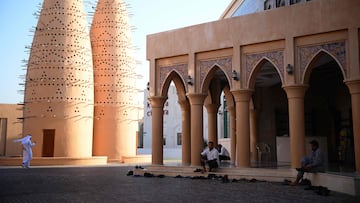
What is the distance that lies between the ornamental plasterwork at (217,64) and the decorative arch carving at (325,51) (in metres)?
2.38

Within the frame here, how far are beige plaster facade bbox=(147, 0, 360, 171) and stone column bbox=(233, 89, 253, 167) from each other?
3 centimetres

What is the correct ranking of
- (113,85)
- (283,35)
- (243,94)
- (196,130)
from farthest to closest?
(113,85) → (196,130) → (243,94) → (283,35)

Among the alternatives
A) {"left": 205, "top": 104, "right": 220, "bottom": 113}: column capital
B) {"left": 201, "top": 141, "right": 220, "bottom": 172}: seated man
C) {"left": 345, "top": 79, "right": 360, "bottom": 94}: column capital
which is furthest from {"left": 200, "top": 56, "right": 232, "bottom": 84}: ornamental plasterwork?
{"left": 345, "top": 79, "right": 360, "bottom": 94}: column capital

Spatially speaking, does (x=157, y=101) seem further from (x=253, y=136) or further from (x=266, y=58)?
(x=253, y=136)

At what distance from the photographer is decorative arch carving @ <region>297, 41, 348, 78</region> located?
36.9 ft

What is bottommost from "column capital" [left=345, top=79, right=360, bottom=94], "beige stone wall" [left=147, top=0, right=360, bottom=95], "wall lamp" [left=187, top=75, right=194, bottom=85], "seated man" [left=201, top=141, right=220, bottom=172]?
"seated man" [left=201, top=141, right=220, bottom=172]

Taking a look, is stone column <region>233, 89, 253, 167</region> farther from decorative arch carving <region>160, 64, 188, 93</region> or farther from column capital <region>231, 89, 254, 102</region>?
decorative arch carving <region>160, 64, 188, 93</region>

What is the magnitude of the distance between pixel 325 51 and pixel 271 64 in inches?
123

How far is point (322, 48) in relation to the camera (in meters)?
11.6

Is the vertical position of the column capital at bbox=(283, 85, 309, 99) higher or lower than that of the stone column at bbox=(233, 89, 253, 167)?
higher

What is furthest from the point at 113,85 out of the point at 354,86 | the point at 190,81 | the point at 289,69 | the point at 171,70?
the point at 354,86

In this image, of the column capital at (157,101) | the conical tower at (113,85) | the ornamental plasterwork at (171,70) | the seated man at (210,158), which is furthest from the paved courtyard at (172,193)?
the conical tower at (113,85)

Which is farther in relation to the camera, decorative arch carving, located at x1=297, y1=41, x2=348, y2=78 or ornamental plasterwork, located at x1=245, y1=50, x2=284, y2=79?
ornamental plasterwork, located at x1=245, y1=50, x2=284, y2=79

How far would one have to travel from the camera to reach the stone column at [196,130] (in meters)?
13.8
